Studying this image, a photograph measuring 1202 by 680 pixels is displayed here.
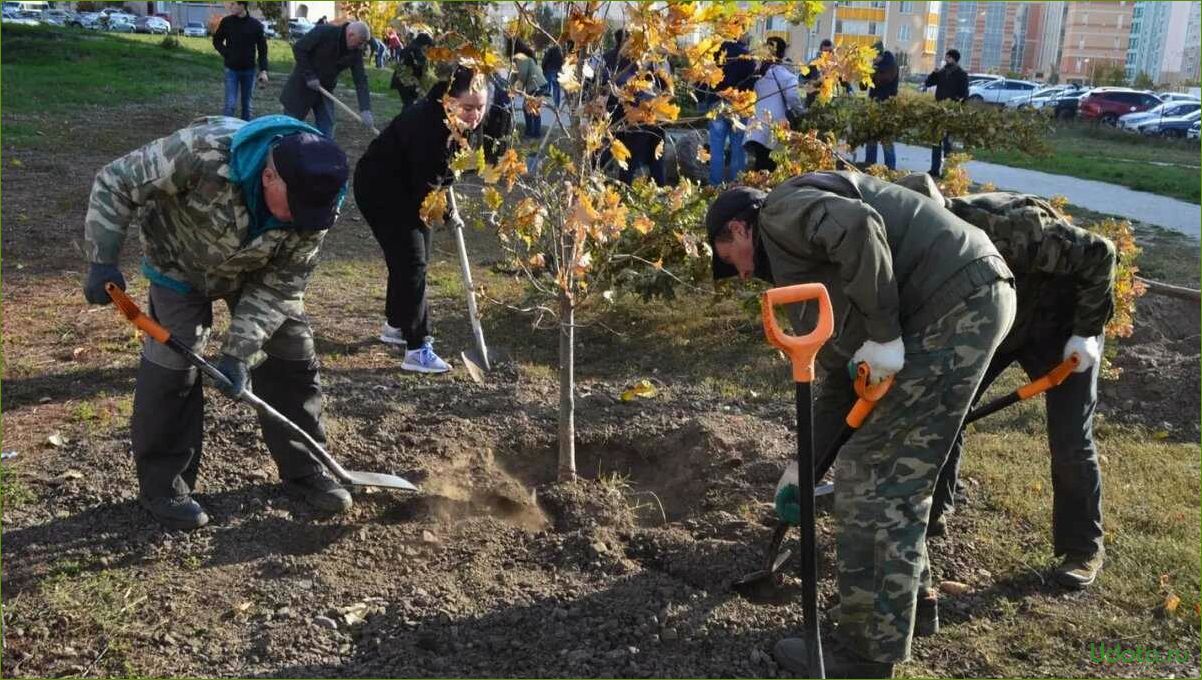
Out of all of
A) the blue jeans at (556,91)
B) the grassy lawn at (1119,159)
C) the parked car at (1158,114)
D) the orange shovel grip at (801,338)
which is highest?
the blue jeans at (556,91)

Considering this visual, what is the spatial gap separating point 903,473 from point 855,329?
1.51 ft

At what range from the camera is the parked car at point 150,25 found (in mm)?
38625

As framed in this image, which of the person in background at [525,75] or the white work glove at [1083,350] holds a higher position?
the person in background at [525,75]

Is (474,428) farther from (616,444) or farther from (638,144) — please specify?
(638,144)

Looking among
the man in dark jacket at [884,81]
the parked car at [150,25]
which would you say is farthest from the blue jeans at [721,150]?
the parked car at [150,25]

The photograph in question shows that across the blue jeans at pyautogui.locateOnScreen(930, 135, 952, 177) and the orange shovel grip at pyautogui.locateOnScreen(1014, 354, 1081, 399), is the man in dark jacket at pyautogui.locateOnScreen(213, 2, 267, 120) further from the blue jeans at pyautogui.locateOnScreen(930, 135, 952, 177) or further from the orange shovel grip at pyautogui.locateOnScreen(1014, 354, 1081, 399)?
the orange shovel grip at pyautogui.locateOnScreen(1014, 354, 1081, 399)

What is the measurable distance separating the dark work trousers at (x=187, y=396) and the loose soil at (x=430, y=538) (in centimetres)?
17

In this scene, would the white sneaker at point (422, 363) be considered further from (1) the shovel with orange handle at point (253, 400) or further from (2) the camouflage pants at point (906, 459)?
(2) the camouflage pants at point (906, 459)

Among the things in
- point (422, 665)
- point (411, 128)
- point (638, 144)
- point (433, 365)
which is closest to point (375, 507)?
point (422, 665)

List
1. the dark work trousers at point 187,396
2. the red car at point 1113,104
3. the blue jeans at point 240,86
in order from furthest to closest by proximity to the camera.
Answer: the red car at point 1113,104, the blue jeans at point 240,86, the dark work trousers at point 187,396

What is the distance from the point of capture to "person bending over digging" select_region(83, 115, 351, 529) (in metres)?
3.12

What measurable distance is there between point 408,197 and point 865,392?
2.84m

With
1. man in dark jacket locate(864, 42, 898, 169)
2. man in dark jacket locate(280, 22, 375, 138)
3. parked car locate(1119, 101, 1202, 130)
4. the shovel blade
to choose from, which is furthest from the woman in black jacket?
parked car locate(1119, 101, 1202, 130)

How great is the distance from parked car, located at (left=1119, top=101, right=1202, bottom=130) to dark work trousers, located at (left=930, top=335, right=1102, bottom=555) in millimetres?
23584
